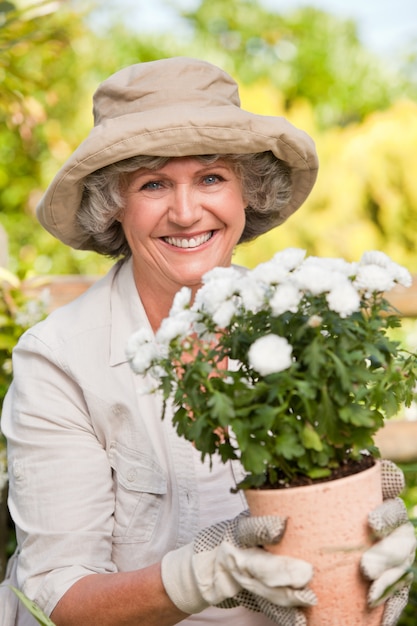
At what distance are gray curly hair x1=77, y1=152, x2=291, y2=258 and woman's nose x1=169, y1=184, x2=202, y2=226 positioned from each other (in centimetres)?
7

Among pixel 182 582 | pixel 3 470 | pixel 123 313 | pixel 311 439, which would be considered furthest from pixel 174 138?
pixel 3 470

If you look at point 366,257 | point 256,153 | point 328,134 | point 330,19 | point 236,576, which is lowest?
point 236,576

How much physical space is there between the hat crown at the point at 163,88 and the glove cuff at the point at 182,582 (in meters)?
0.94

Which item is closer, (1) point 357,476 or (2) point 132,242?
(1) point 357,476

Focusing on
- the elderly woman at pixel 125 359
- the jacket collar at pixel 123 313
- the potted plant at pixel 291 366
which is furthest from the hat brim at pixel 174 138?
the potted plant at pixel 291 366

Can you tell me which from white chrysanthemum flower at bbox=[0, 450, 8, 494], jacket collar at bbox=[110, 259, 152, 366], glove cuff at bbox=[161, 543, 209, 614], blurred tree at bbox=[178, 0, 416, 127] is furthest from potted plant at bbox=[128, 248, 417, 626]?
blurred tree at bbox=[178, 0, 416, 127]

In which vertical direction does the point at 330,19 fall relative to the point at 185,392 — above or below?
above

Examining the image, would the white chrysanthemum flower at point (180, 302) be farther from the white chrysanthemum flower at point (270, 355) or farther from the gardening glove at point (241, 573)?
the gardening glove at point (241, 573)

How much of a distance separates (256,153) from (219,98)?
17cm

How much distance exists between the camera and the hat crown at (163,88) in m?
1.92

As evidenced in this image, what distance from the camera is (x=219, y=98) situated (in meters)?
1.96

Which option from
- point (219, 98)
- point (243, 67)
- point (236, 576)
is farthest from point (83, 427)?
point (243, 67)

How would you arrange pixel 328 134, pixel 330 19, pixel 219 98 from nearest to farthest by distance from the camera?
pixel 219 98
pixel 328 134
pixel 330 19

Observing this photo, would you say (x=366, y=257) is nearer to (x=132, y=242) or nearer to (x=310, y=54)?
(x=132, y=242)
